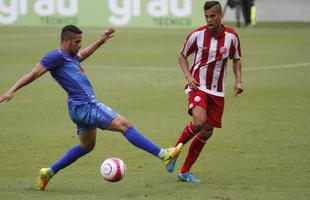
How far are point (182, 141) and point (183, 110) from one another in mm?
5966

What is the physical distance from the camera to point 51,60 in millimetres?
9328

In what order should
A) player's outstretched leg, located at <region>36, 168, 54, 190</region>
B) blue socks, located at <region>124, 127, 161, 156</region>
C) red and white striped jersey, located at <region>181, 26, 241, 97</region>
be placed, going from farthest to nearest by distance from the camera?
red and white striped jersey, located at <region>181, 26, 241, 97</region> < player's outstretched leg, located at <region>36, 168, 54, 190</region> < blue socks, located at <region>124, 127, 161, 156</region>

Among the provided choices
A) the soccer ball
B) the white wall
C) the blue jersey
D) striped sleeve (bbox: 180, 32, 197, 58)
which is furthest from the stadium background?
the white wall

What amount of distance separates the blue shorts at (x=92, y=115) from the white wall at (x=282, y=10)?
32976mm

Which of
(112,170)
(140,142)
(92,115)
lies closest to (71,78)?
(92,115)

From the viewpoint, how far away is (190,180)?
10.0 m

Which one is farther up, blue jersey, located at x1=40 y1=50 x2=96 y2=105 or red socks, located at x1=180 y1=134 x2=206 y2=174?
blue jersey, located at x1=40 y1=50 x2=96 y2=105

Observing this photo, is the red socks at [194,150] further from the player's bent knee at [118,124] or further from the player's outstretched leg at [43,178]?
the player's outstretched leg at [43,178]

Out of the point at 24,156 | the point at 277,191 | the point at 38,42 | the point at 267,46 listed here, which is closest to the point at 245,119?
the point at 24,156

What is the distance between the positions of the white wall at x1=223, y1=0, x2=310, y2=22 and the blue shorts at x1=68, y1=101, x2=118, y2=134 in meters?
33.0

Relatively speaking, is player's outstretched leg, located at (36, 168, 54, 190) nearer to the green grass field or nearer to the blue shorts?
the green grass field

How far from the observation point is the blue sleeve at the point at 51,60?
30.6ft

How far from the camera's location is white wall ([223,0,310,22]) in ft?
135

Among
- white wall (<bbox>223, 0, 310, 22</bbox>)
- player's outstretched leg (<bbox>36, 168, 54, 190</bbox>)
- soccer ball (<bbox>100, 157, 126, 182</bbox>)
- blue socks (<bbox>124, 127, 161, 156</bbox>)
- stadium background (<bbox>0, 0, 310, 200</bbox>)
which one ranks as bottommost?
white wall (<bbox>223, 0, 310, 22</bbox>)
